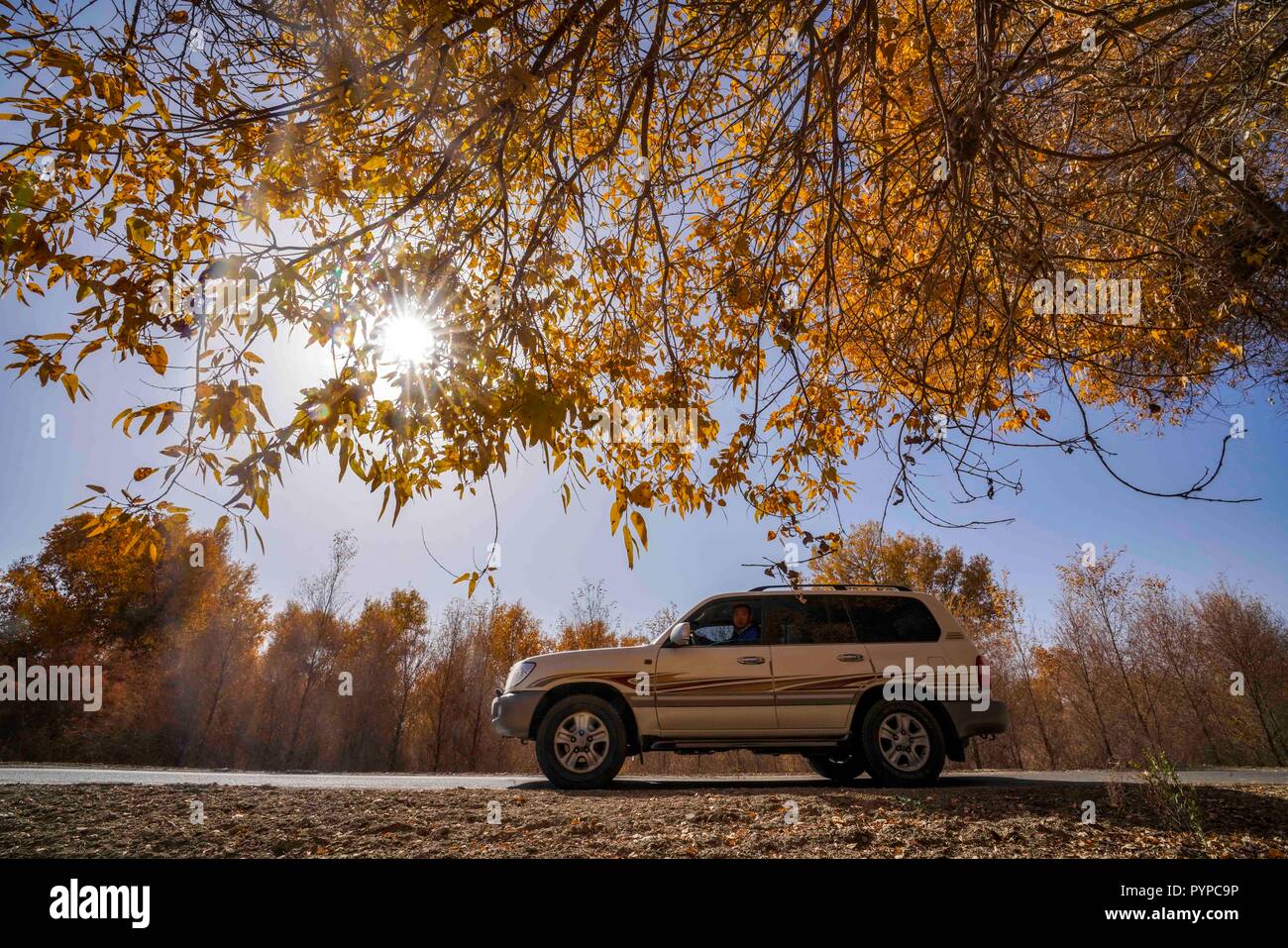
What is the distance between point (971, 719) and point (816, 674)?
177cm

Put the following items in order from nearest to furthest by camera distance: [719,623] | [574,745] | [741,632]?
[574,745], [741,632], [719,623]

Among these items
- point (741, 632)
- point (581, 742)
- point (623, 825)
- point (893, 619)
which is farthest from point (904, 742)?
point (623, 825)

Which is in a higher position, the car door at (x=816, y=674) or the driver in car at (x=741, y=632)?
the driver in car at (x=741, y=632)

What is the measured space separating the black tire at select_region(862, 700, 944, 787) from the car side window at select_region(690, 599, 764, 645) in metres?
1.57

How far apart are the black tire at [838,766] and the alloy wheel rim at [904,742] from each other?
76 centimetres

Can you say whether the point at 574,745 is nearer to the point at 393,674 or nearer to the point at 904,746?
the point at 904,746

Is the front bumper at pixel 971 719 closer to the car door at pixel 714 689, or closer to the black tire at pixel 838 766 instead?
the black tire at pixel 838 766

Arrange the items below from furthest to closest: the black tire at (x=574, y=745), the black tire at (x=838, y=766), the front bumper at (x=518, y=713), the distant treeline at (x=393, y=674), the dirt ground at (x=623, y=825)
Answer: the distant treeline at (x=393, y=674) → the black tire at (x=838, y=766) → the front bumper at (x=518, y=713) → the black tire at (x=574, y=745) → the dirt ground at (x=623, y=825)

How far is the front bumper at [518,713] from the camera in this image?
23.7 ft

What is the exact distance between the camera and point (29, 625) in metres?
28.4

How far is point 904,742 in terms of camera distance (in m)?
7.20

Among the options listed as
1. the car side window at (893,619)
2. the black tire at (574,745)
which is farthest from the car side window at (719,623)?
the black tire at (574,745)

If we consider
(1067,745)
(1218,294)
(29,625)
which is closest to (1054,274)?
(1218,294)

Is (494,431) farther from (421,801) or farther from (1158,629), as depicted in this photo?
(1158,629)
